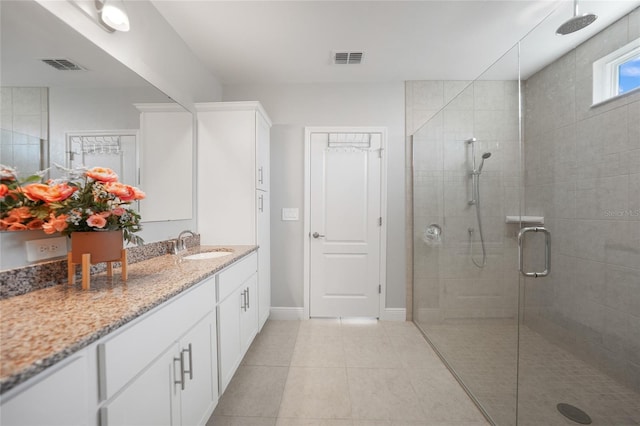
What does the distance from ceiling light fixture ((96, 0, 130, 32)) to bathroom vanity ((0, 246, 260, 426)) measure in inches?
53.0

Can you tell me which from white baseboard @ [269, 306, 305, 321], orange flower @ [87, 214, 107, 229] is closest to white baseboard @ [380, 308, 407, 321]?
white baseboard @ [269, 306, 305, 321]

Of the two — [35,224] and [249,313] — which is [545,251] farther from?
[35,224]

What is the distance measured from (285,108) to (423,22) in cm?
153

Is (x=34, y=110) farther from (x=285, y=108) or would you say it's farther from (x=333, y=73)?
(x=333, y=73)

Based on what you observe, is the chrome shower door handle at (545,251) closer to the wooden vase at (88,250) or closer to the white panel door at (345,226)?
the white panel door at (345,226)

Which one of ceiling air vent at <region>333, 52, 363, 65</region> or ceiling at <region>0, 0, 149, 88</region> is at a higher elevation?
ceiling air vent at <region>333, 52, 363, 65</region>

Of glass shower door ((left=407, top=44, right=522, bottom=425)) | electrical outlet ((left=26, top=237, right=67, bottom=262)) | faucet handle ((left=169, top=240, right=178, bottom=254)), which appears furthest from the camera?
faucet handle ((left=169, top=240, right=178, bottom=254))

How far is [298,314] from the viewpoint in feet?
9.43

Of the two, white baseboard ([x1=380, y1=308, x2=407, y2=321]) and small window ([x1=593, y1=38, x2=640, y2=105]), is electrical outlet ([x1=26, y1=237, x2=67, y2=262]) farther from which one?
white baseboard ([x1=380, y1=308, x2=407, y2=321])

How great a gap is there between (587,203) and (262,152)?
2301mm

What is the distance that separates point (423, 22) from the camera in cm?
193

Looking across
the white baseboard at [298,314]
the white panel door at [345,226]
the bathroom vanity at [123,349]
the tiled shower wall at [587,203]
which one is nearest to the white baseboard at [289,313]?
the white baseboard at [298,314]

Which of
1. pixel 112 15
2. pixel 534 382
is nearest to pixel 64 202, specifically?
pixel 112 15

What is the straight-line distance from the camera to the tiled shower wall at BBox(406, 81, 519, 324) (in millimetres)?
1438
